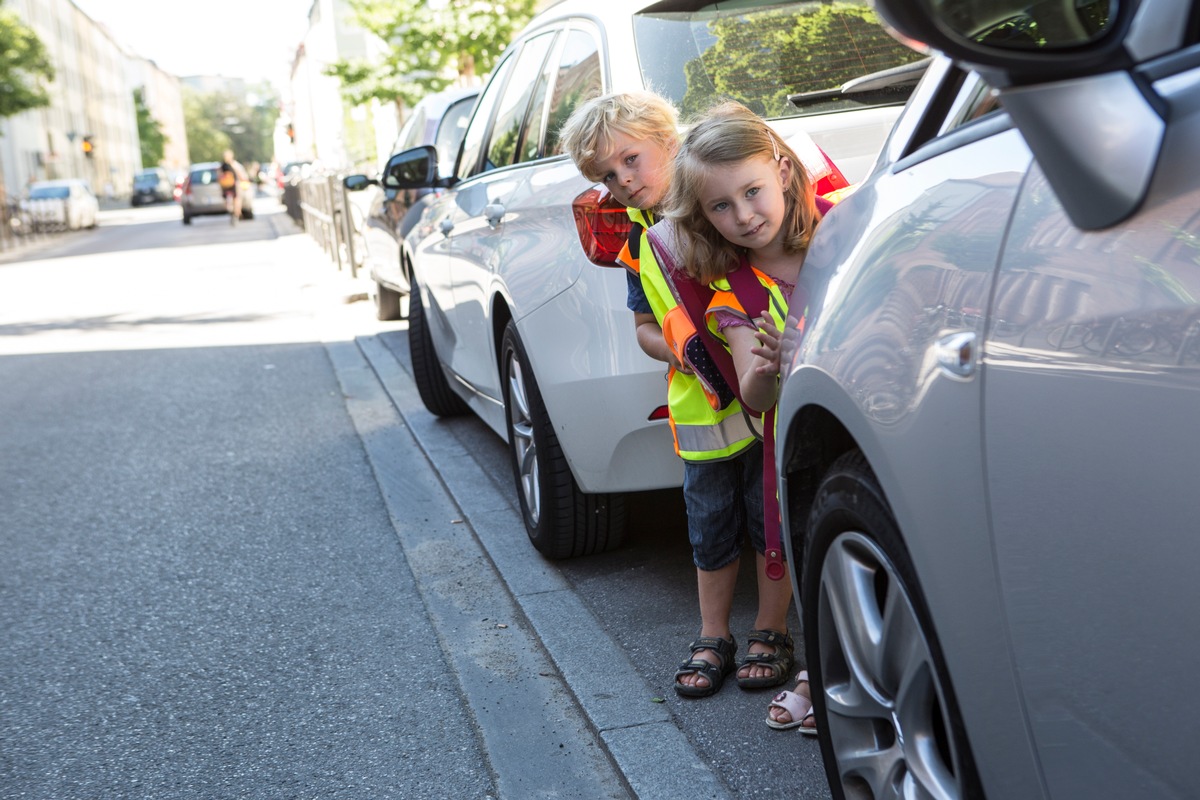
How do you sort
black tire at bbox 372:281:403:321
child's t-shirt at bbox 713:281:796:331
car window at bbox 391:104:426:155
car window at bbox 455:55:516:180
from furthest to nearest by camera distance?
black tire at bbox 372:281:403:321 < car window at bbox 391:104:426:155 < car window at bbox 455:55:516:180 < child's t-shirt at bbox 713:281:796:331

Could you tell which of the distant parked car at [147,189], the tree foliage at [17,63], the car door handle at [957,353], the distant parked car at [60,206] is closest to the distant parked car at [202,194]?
the distant parked car at [60,206]

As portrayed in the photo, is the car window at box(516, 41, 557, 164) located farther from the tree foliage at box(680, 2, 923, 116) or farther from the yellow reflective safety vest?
the yellow reflective safety vest

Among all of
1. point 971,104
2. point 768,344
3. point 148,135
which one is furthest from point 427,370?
point 148,135

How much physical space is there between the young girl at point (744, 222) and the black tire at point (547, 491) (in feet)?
4.36

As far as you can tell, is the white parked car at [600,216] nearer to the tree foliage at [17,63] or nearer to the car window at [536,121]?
the car window at [536,121]

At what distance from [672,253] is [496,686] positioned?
4.38 ft

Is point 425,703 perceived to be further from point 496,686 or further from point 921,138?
point 921,138

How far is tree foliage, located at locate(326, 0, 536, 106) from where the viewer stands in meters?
19.5

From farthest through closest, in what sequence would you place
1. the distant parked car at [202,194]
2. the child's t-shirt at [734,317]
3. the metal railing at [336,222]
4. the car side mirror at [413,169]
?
1. the distant parked car at [202,194]
2. the metal railing at [336,222]
3. the car side mirror at [413,169]
4. the child's t-shirt at [734,317]

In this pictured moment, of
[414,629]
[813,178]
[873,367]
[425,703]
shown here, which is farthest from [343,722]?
[873,367]

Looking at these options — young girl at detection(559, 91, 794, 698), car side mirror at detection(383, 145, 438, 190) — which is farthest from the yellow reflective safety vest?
car side mirror at detection(383, 145, 438, 190)

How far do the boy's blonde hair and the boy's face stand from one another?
0.01 meters

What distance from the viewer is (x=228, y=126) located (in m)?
171

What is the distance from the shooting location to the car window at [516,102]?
4.91 meters
